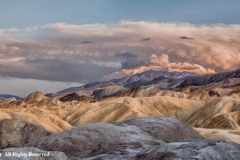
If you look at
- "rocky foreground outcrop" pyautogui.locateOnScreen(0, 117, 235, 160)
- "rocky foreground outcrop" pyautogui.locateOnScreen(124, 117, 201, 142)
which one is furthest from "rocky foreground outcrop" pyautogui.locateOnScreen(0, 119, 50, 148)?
"rocky foreground outcrop" pyautogui.locateOnScreen(0, 117, 235, 160)

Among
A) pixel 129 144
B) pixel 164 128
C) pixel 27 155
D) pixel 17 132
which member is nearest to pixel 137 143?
pixel 129 144

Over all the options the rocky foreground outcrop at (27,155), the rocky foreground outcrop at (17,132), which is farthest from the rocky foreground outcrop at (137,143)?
the rocky foreground outcrop at (17,132)

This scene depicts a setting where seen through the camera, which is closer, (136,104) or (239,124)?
(239,124)

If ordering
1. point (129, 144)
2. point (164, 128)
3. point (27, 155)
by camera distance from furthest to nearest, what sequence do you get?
point (164, 128) → point (129, 144) → point (27, 155)

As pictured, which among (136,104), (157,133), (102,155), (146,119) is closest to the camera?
(102,155)

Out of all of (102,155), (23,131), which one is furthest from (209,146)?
(23,131)

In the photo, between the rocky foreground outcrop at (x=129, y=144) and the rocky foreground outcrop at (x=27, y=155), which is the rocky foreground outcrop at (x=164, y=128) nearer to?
the rocky foreground outcrop at (x=129, y=144)

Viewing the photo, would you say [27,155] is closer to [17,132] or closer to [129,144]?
[129,144]

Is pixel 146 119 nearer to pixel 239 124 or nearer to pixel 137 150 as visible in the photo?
pixel 137 150

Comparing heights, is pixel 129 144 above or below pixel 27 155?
below

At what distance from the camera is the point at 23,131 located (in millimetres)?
60562

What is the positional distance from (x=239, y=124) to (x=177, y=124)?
11992 cm

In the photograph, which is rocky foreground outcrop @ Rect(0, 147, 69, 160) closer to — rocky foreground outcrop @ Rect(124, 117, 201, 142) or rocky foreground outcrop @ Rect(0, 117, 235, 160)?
rocky foreground outcrop @ Rect(0, 117, 235, 160)

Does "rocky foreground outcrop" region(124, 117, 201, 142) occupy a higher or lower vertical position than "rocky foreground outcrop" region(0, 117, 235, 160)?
lower
